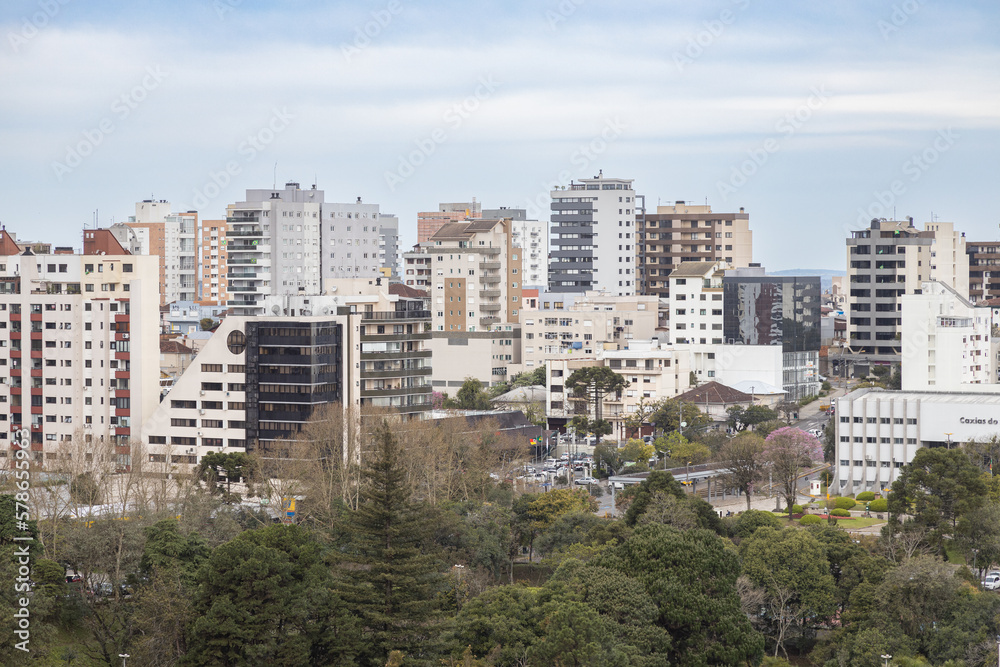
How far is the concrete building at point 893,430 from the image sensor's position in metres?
52.2

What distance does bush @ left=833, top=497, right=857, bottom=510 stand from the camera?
1907 inches

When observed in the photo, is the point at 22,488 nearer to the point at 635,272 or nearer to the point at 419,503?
the point at 419,503

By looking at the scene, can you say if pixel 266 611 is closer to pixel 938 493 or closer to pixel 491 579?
pixel 491 579

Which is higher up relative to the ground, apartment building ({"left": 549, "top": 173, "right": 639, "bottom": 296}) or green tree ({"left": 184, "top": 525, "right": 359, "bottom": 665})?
apartment building ({"left": 549, "top": 173, "right": 639, "bottom": 296})

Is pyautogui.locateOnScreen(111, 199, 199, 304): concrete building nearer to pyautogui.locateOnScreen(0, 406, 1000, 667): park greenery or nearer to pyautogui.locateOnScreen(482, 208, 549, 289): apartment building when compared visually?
pyautogui.locateOnScreen(482, 208, 549, 289): apartment building

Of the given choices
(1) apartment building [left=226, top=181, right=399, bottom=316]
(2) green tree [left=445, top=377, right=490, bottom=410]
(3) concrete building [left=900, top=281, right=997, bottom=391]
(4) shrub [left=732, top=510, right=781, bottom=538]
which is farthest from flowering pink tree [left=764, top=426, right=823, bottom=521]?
(1) apartment building [left=226, top=181, right=399, bottom=316]

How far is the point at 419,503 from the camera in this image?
32.0 m

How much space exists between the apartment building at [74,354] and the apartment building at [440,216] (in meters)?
81.5

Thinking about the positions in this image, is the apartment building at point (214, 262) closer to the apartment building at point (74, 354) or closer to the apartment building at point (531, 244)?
the apartment building at point (531, 244)

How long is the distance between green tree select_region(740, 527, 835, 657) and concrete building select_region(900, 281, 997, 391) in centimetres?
3278

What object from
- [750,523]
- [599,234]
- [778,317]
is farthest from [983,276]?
[750,523]

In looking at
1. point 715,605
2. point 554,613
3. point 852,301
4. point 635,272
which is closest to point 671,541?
point 715,605

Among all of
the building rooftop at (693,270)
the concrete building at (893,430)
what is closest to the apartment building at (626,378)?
the building rooftop at (693,270)

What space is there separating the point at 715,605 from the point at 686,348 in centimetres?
4705
